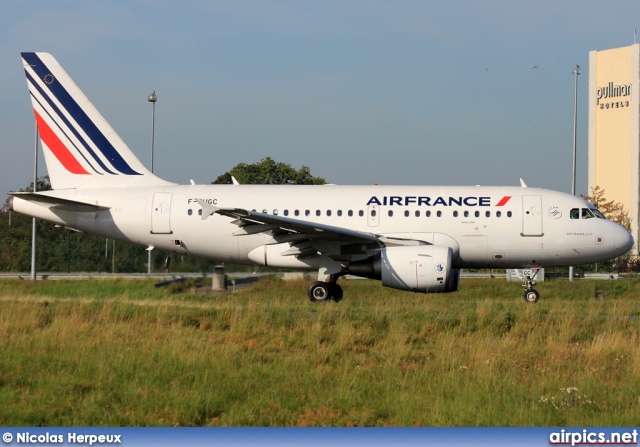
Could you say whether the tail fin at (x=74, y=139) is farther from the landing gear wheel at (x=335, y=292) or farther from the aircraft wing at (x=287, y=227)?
the landing gear wheel at (x=335, y=292)

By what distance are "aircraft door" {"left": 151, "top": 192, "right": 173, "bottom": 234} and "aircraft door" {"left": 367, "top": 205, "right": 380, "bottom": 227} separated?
6.01 m

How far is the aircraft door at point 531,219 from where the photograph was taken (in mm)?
25641

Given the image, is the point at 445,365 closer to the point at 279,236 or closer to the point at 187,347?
the point at 187,347

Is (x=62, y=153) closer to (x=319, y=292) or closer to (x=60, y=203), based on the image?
(x=60, y=203)

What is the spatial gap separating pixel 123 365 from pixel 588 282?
26.8m

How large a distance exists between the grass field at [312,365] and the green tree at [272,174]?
49.6 metres

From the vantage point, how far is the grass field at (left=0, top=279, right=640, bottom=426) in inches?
439

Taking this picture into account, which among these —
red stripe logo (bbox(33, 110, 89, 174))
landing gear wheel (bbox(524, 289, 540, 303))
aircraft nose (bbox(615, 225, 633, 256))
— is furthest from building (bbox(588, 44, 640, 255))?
red stripe logo (bbox(33, 110, 89, 174))

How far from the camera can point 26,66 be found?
2772 centimetres

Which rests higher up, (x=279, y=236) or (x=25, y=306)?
(x=279, y=236)

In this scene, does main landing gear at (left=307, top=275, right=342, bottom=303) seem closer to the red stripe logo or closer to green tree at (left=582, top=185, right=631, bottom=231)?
the red stripe logo

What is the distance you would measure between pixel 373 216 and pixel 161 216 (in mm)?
6364

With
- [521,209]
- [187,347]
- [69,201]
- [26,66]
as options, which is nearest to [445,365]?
[187,347]

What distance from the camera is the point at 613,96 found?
86.7m
